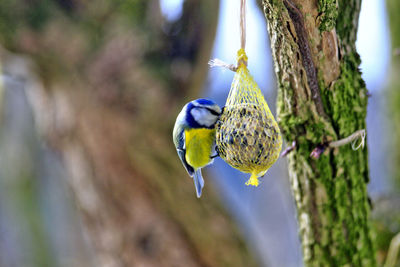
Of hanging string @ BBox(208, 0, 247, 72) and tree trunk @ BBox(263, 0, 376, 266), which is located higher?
hanging string @ BBox(208, 0, 247, 72)

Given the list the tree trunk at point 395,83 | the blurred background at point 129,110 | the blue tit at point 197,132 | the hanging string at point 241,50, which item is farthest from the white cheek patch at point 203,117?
the tree trunk at point 395,83

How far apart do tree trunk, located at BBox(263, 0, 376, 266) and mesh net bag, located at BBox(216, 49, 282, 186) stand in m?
0.09

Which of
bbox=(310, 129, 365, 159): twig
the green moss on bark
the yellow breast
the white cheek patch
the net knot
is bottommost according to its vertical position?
bbox=(310, 129, 365, 159): twig

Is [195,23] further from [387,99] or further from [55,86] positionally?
[387,99]

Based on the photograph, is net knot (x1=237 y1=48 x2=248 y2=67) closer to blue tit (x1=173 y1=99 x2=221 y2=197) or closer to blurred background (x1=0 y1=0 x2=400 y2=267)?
blue tit (x1=173 y1=99 x2=221 y2=197)

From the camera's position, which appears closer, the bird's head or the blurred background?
the bird's head

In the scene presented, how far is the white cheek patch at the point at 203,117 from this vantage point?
1294 mm

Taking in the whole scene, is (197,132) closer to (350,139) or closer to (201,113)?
(201,113)

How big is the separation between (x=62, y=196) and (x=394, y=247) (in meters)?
4.89

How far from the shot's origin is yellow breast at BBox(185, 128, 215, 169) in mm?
1359

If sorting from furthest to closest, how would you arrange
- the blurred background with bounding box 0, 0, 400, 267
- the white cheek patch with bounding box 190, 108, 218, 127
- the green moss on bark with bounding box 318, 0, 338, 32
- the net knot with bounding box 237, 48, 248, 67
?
the blurred background with bounding box 0, 0, 400, 267 < the white cheek patch with bounding box 190, 108, 218, 127 < the net knot with bounding box 237, 48, 248, 67 < the green moss on bark with bounding box 318, 0, 338, 32

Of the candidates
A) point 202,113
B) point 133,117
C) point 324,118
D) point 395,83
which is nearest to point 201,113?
point 202,113

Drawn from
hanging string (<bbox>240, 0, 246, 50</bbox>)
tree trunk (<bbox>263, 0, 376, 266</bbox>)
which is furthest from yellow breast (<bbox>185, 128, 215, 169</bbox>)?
hanging string (<bbox>240, 0, 246, 50</bbox>)

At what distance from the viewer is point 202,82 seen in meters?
2.80
